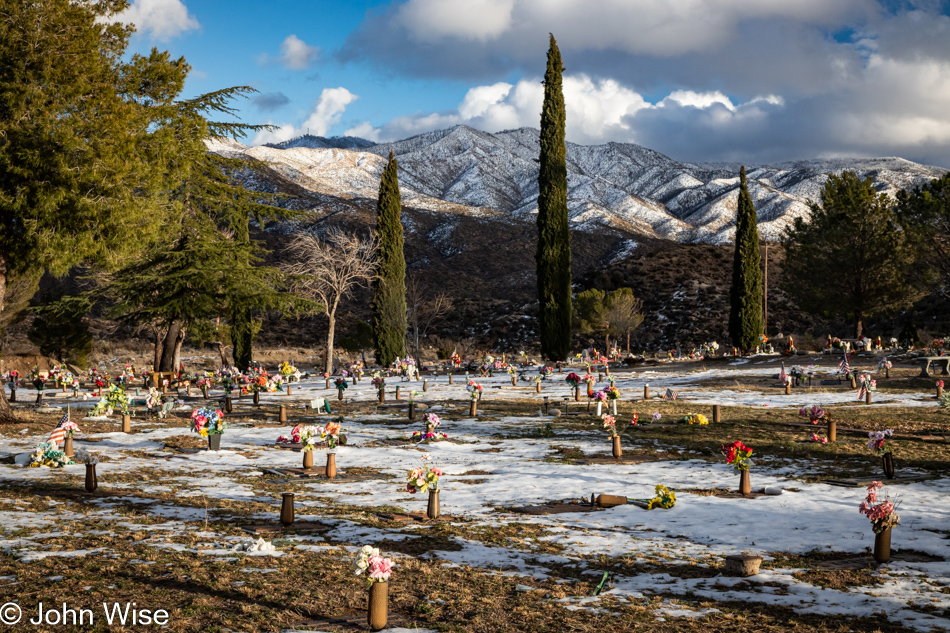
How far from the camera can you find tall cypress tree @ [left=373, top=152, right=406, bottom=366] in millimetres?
39094

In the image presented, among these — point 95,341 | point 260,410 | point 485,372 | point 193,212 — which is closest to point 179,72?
point 260,410

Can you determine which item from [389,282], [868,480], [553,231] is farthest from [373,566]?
[553,231]

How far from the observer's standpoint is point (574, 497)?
34.9ft

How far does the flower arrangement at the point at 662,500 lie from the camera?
9.69 metres

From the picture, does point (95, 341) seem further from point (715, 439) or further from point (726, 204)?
point (726, 204)

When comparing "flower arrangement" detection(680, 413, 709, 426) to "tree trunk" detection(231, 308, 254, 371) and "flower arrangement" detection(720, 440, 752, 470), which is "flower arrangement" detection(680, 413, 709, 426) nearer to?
"flower arrangement" detection(720, 440, 752, 470)

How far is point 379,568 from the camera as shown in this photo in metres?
5.80

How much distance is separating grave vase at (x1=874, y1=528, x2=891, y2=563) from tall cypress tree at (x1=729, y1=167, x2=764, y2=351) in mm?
32327

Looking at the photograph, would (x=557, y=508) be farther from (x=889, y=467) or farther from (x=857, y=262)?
(x=857, y=262)

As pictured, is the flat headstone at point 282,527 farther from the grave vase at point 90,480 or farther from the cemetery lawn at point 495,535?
the grave vase at point 90,480

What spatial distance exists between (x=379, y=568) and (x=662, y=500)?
5.12 m

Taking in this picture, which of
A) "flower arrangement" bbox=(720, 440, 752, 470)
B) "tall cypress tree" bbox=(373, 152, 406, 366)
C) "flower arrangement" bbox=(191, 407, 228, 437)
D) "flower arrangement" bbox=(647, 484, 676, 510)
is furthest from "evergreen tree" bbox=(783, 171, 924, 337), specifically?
"flower arrangement" bbox=(191, 407, 228, 437)

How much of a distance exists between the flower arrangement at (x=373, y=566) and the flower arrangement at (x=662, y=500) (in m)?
4.95

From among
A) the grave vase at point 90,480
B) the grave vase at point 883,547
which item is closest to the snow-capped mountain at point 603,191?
the grave vase at point 90,480
